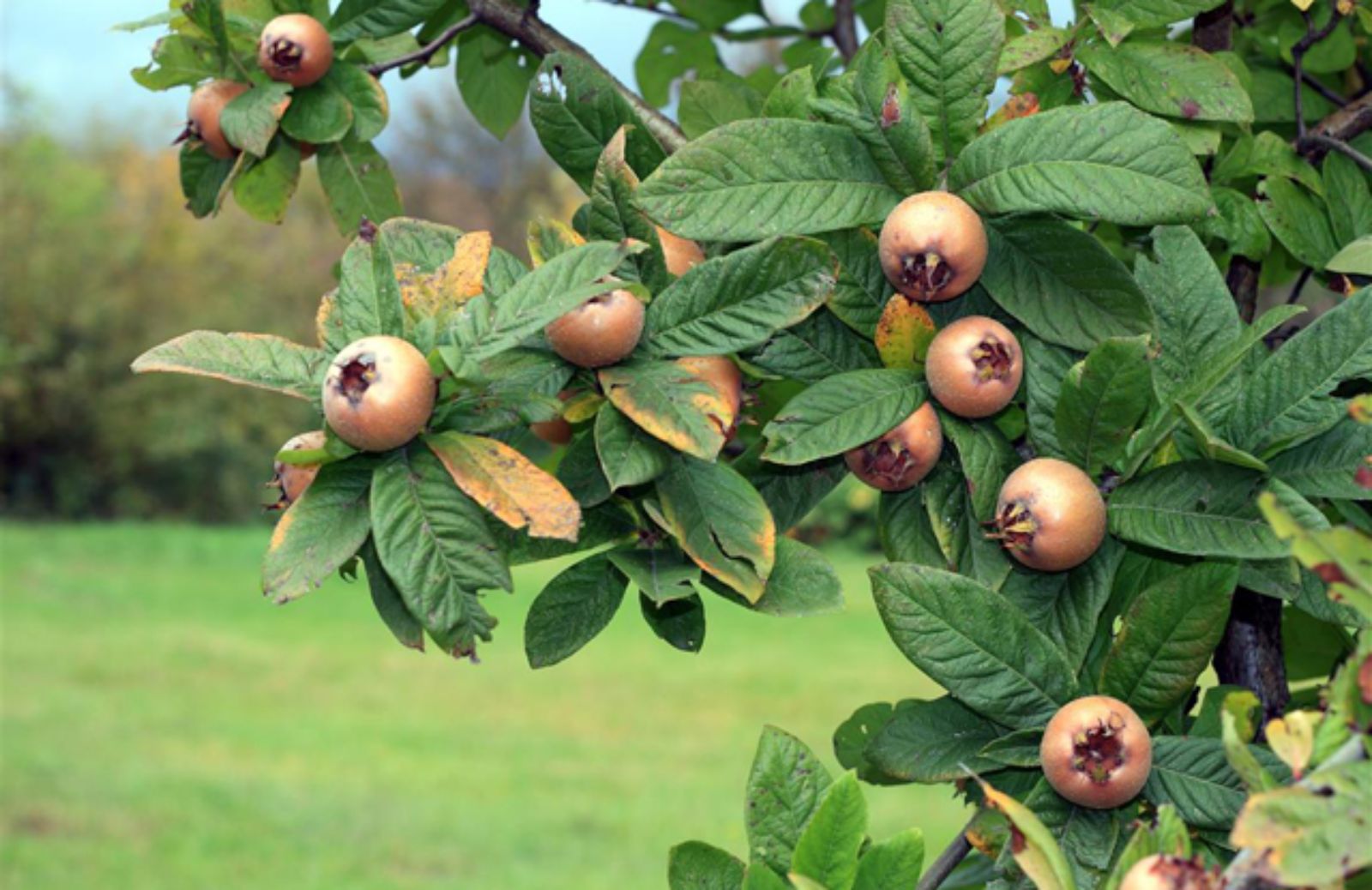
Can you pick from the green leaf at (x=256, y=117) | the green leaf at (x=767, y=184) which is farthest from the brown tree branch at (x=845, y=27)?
the green leaf at (x=767, y=184)

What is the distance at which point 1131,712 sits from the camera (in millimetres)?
937

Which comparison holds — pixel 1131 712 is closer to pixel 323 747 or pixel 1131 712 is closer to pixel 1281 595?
pixel 1281 595

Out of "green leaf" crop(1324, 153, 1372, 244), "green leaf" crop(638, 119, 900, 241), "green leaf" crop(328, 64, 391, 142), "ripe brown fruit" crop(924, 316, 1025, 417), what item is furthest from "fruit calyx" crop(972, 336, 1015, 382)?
"green leaf" crop(328, 64, 391, 142)

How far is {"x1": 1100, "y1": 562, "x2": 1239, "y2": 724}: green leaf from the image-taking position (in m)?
0.94

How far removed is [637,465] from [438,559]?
133mm

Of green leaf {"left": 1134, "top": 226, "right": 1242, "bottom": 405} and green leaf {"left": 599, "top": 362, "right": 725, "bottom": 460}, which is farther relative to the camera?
green leaf {"left": 1134, "top": 226, "right": 1242, "bottom": 405}

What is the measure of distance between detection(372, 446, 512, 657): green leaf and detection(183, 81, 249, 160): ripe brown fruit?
638mm

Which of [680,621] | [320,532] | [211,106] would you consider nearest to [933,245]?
[680,621]

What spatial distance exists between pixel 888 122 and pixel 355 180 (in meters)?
0.67

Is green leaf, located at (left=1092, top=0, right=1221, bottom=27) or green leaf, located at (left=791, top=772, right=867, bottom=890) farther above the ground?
green leaf, located at (left=1092, top=0, right=1221, bottom=27)

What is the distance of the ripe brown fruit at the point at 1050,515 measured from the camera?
3.11ft

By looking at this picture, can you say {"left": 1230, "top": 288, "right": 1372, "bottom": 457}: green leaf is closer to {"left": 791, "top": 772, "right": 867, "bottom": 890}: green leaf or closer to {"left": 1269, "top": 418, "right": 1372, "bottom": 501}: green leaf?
{"left": 1269, "top": 418, "right": 1372, "bottom": 501}: green leaf

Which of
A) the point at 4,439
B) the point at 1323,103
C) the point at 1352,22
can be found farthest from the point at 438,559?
the point at 4,439

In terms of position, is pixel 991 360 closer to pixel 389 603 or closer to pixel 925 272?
pixel 925 272
